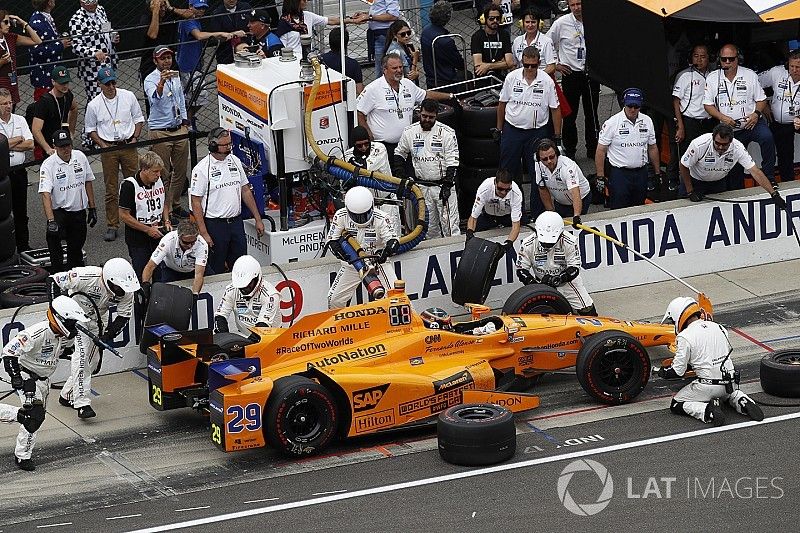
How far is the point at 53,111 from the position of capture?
1786cm

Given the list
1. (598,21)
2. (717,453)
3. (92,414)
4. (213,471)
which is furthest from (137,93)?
(717,453)

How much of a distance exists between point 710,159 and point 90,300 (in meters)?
7.01

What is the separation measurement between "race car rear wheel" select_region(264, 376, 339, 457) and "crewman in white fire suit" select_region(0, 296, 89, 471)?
1.95 m

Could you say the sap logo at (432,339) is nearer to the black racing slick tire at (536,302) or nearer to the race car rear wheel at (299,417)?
the race car rear wheel at (299,417)

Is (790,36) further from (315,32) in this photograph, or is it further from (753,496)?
(753,496)

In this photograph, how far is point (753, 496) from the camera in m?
12.1

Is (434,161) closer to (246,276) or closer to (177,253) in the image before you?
(177,253)

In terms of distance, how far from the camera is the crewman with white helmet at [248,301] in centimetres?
1428

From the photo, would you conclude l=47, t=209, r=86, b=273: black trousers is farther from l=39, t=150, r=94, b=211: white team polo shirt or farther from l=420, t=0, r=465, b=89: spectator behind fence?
l=420, t=0, r=465, b=89: spectator behind fence

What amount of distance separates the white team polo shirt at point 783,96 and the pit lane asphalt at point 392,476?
15.4 ft

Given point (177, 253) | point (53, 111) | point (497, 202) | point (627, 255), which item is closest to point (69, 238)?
point (53, 111)

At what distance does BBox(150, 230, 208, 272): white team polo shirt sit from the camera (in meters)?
15.2

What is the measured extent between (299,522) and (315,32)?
9515 mm

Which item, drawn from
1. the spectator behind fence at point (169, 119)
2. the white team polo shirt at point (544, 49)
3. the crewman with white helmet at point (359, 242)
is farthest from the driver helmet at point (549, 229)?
the spectator behind fence at point (169, 119)
